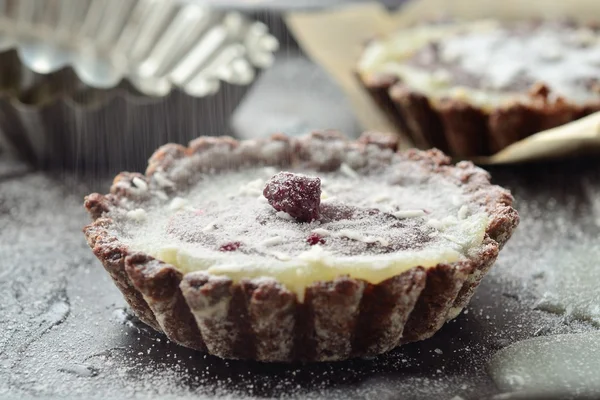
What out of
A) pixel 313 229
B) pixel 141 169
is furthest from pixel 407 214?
pixel 141 169

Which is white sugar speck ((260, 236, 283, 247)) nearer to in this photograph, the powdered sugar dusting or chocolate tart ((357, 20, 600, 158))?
the powdered sugar dusting

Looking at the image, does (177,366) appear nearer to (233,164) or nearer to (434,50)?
(233,164)

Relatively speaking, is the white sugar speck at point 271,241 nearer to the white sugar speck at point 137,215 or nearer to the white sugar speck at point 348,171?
the white sugar speck at point 137,215

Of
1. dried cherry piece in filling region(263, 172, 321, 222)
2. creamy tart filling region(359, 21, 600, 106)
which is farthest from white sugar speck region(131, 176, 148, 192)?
creamy tart filling region(359, 21, 600, 106)

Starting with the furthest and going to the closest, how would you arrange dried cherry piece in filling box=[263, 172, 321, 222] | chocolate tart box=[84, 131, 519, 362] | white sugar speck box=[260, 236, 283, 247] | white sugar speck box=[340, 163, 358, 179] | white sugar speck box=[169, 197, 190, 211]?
white sugar speck box=[340, 163, 358, 179] < white sugar speck box=[169, 197, 190, 211] < dried cherry piece in filling box=[263, 172, 321, 222] < white sugar speck box=[260, 236, 283, 247] < chocolate tart box=[84, 131, 519, 362]

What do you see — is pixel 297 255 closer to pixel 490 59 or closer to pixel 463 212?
pixel 463 212

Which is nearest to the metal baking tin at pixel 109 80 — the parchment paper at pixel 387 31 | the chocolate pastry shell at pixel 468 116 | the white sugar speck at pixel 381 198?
the parchment paper at pixel 387 31

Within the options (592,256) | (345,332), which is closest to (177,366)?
(345,332)
